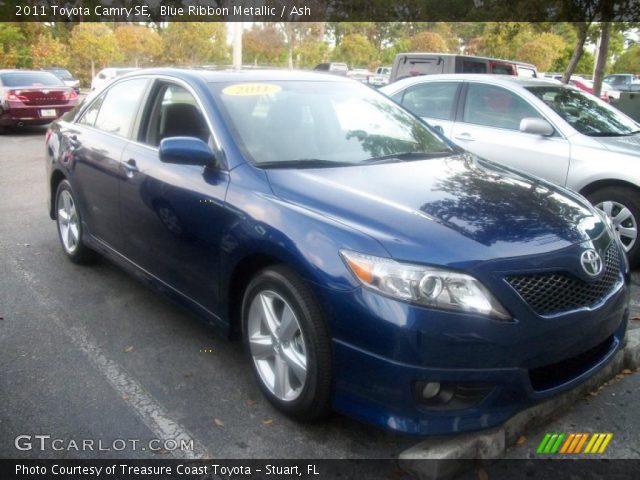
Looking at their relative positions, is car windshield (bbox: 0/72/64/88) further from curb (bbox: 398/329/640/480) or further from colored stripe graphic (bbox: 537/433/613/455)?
colored stripe graphic (bbox: 537/433/613/455)

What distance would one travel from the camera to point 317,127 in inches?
145

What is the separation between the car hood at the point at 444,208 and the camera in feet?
8.38

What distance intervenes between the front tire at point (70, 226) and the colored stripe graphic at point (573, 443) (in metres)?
3.70

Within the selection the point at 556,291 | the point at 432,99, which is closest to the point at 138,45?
the point at 432,99

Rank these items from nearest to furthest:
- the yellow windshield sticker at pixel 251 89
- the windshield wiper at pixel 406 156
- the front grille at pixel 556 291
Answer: the front grille at pixel 556 291 < the windshield wiper at pixel 406 156 < the yellow windshield sticker at pixel 251 89

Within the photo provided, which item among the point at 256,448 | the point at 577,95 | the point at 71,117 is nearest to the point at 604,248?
the point at 256,448

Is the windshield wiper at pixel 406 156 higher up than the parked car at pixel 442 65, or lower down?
lower down

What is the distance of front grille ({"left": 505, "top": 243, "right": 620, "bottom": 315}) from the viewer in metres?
2.50

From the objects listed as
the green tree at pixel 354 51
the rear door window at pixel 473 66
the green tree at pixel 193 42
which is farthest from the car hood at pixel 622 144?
the green tree at pixel 354 51

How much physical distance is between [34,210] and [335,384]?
227 inches

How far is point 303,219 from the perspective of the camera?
110 inches

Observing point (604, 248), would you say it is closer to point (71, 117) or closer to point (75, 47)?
point (71, 117)

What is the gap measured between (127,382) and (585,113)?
4.88 meters

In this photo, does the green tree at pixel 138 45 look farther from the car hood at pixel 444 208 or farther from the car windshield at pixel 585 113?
the car hood at pixel 444 208
